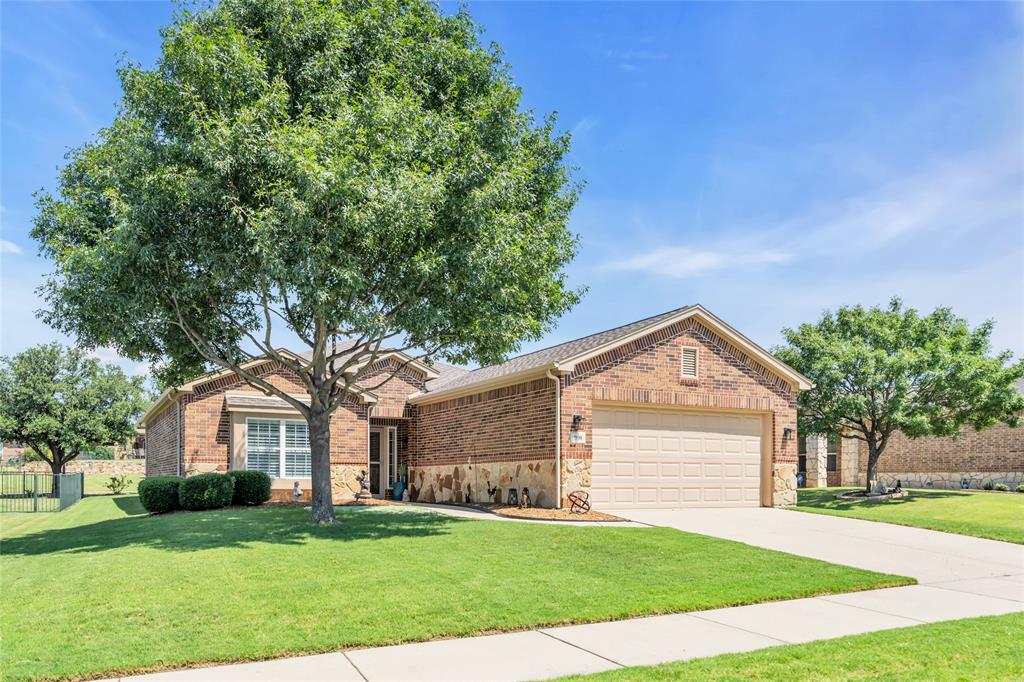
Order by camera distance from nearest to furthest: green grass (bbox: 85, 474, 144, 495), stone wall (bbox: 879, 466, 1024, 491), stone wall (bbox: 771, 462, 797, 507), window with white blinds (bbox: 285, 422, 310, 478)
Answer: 1. stone wall (bbox: 771, 462, 797, 507)
2. window with white blinds (bbox: 285, 422, 310, 478)
3. stone wall (bbox: 879, 466, 1024, 491)
4. green grass (bbox: 85, 474, 144, 495)

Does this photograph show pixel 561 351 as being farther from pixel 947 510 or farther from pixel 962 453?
pixel 962 453

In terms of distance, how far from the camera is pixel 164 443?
2664cm

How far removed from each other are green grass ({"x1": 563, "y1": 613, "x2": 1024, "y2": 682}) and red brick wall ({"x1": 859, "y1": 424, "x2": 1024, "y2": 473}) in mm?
24378

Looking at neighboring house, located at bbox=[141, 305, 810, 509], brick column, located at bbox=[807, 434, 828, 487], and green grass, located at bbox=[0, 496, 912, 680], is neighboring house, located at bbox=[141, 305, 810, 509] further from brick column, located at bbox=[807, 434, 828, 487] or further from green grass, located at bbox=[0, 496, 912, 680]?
brick column, located at bbox=[807, 434, 828, 487]

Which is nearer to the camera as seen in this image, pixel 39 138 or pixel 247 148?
pixel 247 148

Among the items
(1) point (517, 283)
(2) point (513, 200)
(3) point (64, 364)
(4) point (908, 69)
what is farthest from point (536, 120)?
(3) point (64, 364)

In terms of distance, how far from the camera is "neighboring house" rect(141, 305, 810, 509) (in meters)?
18.5

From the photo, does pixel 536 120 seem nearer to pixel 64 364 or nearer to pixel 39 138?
pixel 39 138

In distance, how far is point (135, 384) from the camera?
42.4 meters

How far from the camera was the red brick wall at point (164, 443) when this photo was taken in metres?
24.0

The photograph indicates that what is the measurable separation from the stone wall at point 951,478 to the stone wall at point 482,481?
21.5 m

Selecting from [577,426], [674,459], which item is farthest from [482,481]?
[674,459]

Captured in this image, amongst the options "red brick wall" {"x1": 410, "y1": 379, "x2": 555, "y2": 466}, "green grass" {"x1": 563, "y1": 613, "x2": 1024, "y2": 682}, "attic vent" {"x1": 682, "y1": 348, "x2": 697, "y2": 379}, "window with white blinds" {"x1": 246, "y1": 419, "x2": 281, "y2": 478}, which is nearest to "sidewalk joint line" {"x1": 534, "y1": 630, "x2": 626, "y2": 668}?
"green grass" {"x1": 563, "y1": 613, "x2": 1024, "y2": 682}

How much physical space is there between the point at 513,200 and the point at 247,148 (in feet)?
15.4
